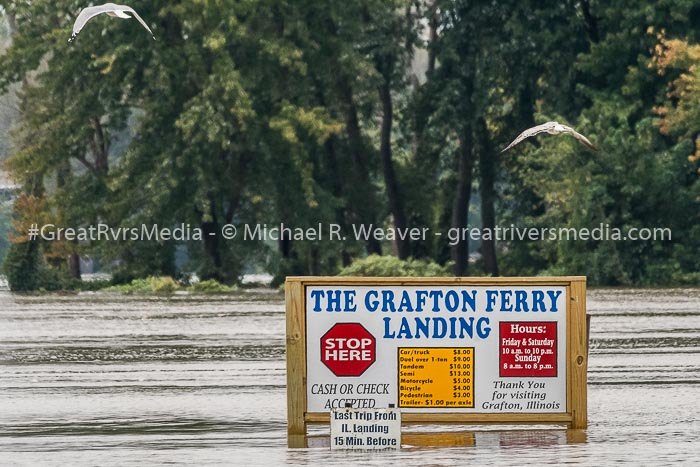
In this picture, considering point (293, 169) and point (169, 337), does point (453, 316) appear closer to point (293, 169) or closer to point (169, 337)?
point (169, 337)

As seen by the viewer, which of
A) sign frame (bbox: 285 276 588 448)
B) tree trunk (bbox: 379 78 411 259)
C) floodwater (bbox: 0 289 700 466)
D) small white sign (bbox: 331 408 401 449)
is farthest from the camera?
tree trunk (bbox: 379 78 411 259)

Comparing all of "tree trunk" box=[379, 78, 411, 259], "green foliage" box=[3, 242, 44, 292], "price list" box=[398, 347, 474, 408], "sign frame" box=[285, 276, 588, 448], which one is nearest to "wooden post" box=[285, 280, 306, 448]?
"sign frame" box=[285, 276, 588, 448]

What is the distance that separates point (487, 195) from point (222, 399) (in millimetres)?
55169

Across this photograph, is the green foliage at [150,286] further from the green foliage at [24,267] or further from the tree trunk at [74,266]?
the tree trunk at [74,266]

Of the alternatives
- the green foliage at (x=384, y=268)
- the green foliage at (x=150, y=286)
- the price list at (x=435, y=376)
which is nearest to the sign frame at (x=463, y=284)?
the price list at (x=435, y=376)

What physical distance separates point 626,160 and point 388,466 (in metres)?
49.3

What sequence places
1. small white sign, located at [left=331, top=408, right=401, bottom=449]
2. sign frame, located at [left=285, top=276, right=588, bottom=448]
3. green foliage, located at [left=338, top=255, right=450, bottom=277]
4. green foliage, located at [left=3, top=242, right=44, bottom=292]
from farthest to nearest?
green foliage, located at [left=3, top=242, right=44, bottom=292] < green foliage, located at [left=338, top=255, right=450, bottom=277] < sign frame, located at [left=285, top=276, right=588, bottom=448] < small white sign, located at [left=331, top=408, right=401, bottom=449]

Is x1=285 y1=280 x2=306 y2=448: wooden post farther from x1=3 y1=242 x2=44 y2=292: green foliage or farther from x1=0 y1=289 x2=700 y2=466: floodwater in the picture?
x1=3 y1=242 x2=44 y2=292: green foliage

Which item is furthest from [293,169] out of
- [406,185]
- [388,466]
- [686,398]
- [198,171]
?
[388,466]

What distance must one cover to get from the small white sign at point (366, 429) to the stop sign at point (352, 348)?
396mm

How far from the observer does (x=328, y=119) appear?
65000 millimetres

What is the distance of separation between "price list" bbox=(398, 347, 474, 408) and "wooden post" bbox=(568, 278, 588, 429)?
807 millimetres

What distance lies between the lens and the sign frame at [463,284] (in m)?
15.3

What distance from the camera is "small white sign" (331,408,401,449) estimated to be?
14.9 metres
